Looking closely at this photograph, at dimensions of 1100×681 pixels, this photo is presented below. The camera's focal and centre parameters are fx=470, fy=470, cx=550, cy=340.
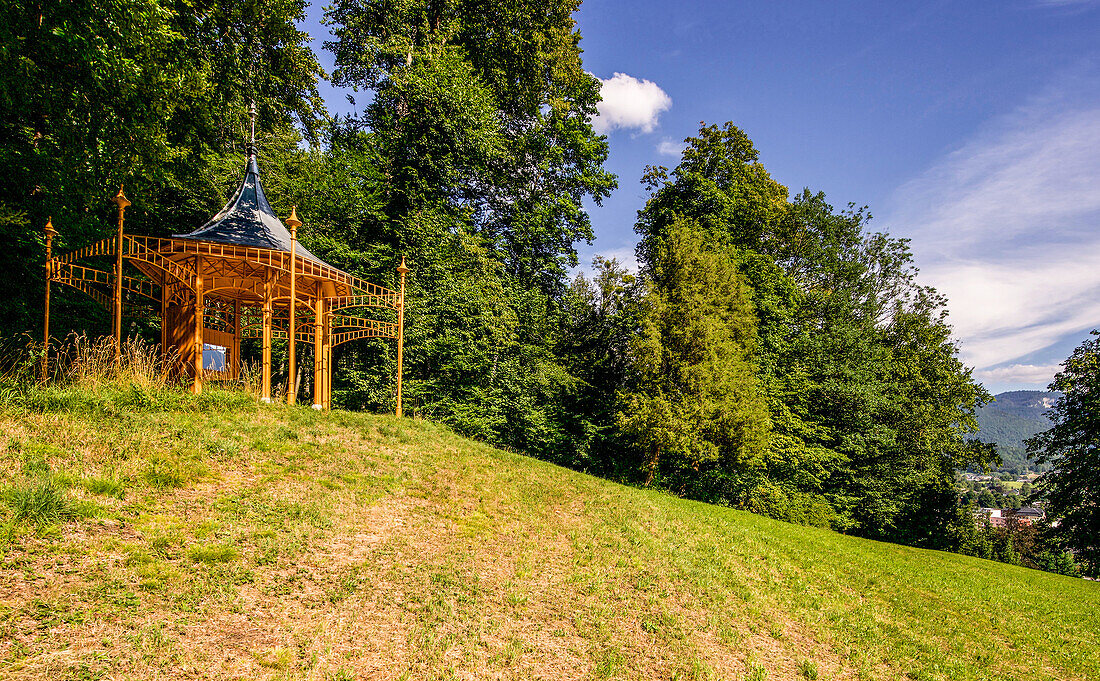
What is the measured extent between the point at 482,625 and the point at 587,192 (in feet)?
67.9

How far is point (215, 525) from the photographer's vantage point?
5.13 metres

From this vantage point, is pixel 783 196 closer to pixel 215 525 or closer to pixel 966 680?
pixel 966 680

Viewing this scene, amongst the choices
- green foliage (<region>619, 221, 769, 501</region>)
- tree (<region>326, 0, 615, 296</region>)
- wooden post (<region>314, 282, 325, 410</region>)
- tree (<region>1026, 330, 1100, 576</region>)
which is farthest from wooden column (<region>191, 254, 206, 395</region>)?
tree (<region>1026, 330, 1100, 576</region>)

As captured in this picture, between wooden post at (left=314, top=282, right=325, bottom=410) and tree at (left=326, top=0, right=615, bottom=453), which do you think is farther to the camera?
tree at (left=326, top=0, right=615, bottom=453)

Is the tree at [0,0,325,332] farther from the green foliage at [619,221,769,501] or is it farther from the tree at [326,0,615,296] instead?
the green foliage at [619,221,769,501]

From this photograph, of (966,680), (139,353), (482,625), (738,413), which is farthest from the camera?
(738,413)

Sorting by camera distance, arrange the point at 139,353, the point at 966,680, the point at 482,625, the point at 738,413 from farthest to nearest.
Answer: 1. the point at 738,413
2. the point at 139,353
3. the point at 966,680
4. the point at 482,625

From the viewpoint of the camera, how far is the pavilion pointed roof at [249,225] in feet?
35.8

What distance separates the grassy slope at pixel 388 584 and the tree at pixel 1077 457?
659 inches

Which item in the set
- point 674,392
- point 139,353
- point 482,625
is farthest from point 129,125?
point 674,392

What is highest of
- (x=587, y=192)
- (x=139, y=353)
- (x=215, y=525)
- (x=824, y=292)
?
(x=587, y=192)

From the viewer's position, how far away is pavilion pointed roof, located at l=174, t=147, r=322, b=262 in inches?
429

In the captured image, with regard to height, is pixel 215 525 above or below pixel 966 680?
above

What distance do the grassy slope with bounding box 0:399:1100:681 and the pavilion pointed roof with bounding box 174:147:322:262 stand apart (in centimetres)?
427
